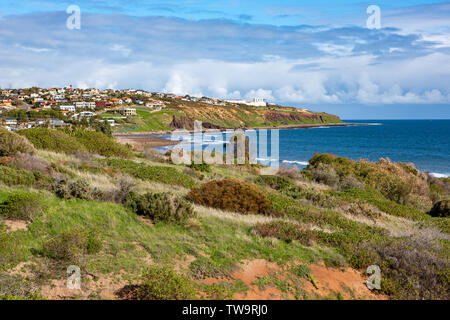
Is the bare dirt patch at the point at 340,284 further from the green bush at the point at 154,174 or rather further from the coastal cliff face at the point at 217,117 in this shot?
the coastal cliff face at the point at 217,117

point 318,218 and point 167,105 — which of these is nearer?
point 318,218

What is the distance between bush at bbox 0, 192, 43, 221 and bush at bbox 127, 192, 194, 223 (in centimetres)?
249

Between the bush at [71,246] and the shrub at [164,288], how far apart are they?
176 centimetres

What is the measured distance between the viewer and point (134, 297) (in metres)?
6.02

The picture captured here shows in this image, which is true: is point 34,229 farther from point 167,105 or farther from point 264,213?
point 167,105

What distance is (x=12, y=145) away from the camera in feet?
51.5

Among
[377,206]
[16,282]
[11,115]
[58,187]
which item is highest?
[11,115]

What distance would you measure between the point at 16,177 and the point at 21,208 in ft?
11.4

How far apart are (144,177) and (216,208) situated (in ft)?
17.3

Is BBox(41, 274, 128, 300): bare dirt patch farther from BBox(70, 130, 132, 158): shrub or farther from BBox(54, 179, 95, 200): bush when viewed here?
BBox(70, 130, 132, 158): shrub

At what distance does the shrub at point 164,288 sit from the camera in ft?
18.9

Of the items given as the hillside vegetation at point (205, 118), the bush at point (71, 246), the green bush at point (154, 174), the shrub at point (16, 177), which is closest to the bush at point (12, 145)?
the green bush at point (154, 174)

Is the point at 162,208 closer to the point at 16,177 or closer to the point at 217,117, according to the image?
the point at 16,177

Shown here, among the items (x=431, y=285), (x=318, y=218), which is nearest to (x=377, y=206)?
(x=318, y=218)
